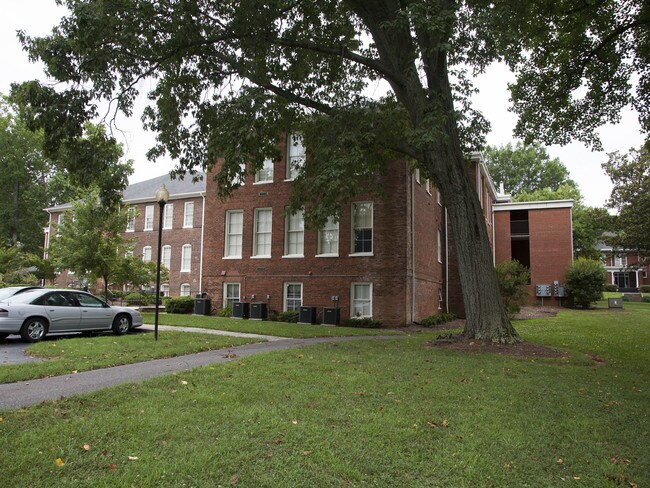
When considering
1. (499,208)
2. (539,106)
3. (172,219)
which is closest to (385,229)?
(539,106)

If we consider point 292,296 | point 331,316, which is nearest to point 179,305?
point 292,296

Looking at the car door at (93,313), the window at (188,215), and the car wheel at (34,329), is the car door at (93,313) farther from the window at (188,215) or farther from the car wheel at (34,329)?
the window at (188,215)

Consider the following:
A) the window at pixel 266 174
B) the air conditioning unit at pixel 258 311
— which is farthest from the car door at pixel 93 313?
the window at pixel 266 174

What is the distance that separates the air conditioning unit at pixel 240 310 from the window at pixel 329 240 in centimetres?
428

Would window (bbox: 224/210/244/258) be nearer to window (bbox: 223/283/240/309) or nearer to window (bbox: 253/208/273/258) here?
window (bbox: 253/208/273/258)

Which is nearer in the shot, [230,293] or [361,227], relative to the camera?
[361,227]

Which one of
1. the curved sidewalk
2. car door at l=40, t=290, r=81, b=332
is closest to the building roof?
car door at l=40, t=290, r=81, b=332

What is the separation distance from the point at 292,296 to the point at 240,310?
2.50 metres

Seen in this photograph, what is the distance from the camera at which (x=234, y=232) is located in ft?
77.6

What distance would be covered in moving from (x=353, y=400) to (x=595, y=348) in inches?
366

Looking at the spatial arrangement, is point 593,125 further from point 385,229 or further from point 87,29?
point 87,29

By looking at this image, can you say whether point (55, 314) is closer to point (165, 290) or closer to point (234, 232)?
point (234, 232)

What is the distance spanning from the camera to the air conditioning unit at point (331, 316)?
19734 mm

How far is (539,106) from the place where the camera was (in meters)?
15.2
